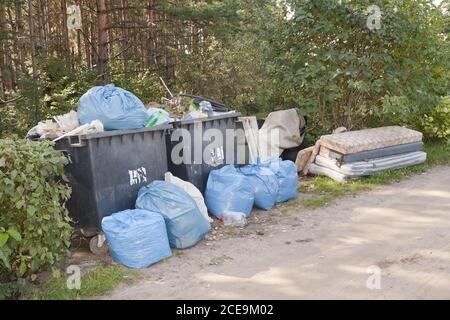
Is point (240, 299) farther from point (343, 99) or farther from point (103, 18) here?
point (103, 18)

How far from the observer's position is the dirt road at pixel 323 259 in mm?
3645

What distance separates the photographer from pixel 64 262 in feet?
14.0

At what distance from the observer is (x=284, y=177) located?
6.19m

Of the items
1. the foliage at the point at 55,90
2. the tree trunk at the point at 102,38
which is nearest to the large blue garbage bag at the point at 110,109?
the foliage at the point at 55,90

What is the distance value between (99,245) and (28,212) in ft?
3.88

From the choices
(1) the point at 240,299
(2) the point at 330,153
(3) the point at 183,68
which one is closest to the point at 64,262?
(1) the point at 240,299

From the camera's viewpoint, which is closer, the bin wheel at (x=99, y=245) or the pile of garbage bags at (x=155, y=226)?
the pile of garbage bags at (x=155, y=226)

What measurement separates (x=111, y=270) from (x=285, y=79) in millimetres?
5061

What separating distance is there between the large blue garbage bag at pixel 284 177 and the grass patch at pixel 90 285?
262cm

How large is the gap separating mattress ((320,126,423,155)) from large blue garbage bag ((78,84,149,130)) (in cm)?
319

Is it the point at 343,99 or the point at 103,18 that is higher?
the point at 103,18

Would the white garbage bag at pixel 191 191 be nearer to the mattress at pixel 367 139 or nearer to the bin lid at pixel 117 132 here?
the bin lid at pixel 117 132

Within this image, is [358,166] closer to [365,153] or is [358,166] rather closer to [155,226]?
[365,153]

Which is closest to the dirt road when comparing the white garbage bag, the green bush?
the white garbage bag
